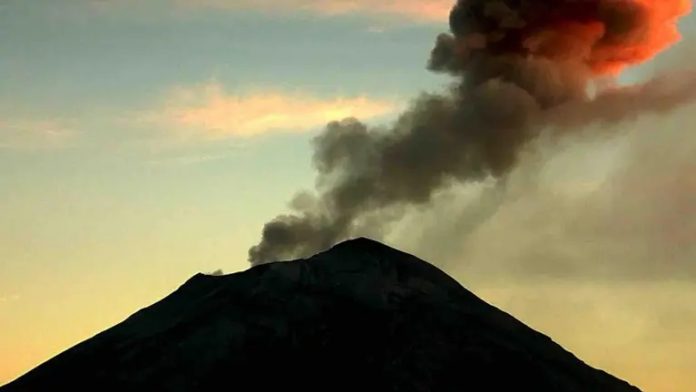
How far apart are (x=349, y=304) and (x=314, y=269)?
27.7 ft

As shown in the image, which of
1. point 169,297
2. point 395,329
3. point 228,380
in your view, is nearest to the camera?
point 228,380

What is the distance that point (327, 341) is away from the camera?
165250 mm

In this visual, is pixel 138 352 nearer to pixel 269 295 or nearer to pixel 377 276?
pixel 269 295

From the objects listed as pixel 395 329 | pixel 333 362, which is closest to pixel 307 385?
pixel 333 362

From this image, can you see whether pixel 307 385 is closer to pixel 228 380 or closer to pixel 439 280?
pixel 228 380

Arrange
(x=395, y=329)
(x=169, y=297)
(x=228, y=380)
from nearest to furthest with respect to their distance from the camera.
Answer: (x=228, y=380), (x=395, y=329), (x=169, y=297)

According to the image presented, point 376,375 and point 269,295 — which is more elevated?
point 269,295

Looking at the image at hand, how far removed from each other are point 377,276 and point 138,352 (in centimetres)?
3426

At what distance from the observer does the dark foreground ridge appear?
6196 inches

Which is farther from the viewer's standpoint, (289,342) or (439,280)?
(439,280)

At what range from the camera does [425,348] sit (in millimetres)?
164750

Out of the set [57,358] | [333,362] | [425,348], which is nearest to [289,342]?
[333,362]

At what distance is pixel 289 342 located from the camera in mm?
164250

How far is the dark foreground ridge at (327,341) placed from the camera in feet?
516
